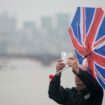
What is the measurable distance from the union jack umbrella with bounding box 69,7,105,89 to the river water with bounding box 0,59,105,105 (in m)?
0.68

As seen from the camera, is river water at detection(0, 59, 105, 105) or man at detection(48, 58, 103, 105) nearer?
man at detection(48, 58, 103, 105)

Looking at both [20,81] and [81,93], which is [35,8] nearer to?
[20,81]

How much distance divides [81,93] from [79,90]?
3 cm

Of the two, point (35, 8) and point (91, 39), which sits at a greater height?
point (35, 8)

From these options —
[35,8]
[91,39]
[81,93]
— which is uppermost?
[35,8]

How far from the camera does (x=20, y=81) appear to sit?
2627mm

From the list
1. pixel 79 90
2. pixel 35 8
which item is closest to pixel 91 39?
pixel 79 90

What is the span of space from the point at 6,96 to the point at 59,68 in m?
0.78

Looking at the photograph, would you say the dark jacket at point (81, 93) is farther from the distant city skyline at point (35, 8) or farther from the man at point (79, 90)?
the distant city skyline at point (35, 8)

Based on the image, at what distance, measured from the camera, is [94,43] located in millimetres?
1897

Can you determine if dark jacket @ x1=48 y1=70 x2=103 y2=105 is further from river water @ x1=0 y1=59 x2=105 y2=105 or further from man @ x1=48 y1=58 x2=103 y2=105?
river water @ x1=0 y1=59 x2=105 y2=105

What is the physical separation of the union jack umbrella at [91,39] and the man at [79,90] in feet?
0.16

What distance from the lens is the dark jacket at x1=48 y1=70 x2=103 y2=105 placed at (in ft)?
6.01

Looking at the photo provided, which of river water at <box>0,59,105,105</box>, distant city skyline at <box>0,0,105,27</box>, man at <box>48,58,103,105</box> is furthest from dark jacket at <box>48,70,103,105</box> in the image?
distant city skyline at <box>0,0,105,27</box>
